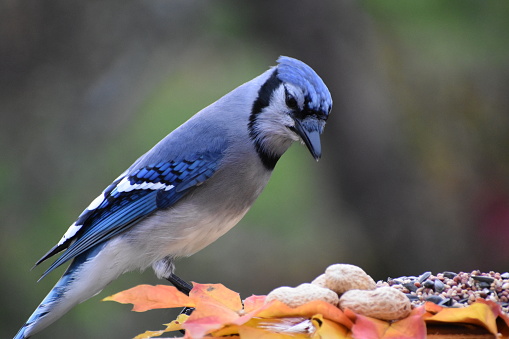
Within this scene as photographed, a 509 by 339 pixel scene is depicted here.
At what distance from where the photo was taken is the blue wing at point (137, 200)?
222 centimetres

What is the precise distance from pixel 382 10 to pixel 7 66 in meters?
1.82

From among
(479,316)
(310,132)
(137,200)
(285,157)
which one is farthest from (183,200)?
(285,157)

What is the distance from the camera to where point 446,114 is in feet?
11.9

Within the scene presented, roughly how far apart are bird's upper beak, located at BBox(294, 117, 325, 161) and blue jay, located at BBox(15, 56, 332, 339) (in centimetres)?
5

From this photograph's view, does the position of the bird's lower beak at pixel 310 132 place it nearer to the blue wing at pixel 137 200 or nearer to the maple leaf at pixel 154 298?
the blue wing at pixel 137 200

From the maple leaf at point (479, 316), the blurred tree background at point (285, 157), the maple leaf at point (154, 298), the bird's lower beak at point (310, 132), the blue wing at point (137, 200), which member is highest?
the blurred tree background at point (285, 157)

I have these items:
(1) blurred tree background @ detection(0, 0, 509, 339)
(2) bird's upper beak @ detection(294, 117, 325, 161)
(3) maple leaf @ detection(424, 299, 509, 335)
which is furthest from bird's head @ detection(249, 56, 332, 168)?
(1) blurred tree background @ detection(0, 0, 509, 339)

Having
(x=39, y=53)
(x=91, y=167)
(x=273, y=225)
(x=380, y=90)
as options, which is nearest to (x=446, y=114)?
(x=380, y=90)

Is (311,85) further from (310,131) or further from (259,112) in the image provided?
(259,112)

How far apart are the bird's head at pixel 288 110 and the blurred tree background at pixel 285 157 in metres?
1.39

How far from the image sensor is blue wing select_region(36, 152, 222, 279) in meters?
2.22

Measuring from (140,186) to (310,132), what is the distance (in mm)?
561

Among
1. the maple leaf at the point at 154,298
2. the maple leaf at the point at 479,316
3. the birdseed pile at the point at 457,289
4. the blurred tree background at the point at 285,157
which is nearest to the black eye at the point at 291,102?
the birdseed pile at the point at 457,289

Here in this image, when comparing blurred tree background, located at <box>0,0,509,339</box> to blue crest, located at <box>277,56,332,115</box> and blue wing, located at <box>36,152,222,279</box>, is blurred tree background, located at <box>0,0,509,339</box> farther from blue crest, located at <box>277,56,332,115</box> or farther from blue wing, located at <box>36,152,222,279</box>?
blue crest, located at <box>277,56,332,115</box>
